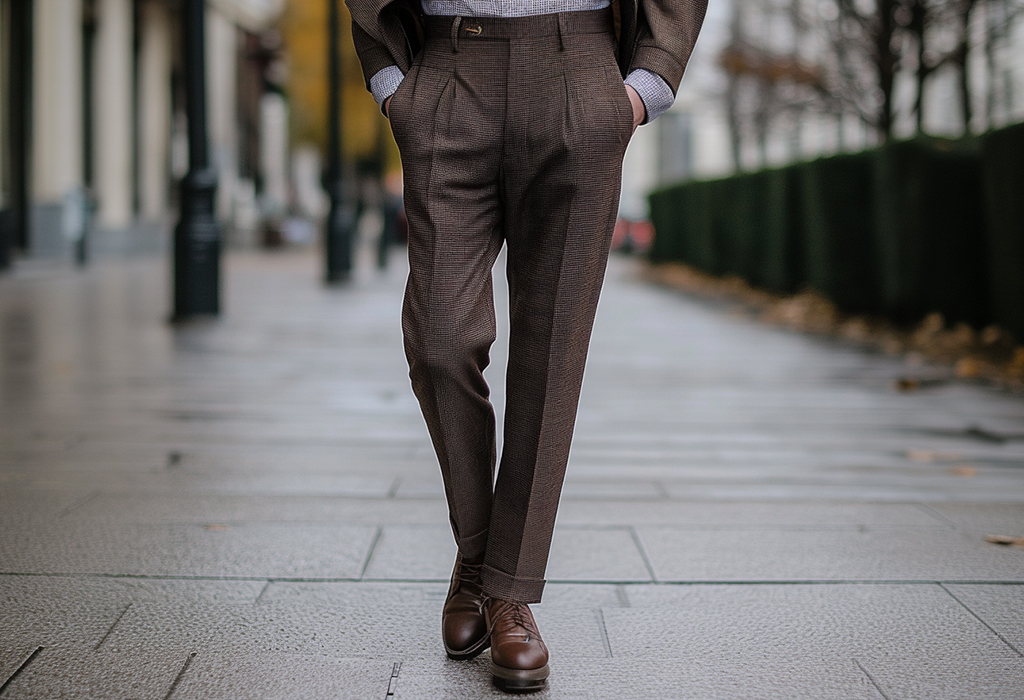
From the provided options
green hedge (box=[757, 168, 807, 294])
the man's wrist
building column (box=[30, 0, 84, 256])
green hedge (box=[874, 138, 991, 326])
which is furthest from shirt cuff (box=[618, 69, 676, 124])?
building column (box=[30, 0, 84, 256])

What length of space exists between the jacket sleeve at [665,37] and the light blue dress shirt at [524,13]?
0.02m

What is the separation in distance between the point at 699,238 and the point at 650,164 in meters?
42.9

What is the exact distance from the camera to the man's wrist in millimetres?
2363

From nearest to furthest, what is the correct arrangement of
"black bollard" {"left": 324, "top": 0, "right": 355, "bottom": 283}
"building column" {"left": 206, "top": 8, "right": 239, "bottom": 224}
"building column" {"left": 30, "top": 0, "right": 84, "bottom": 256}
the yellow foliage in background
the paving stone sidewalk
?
the paving stone sidewalk
"black bollard" {"left": 324, "top": 0, "right": 355, "bottom": 283}
"building column" {"left": 30, "top": 0, "right": 84, "bottom": 256}
"building column" {"left": 206, "top": 8, "right": 239, "bottom": 224}
the yellow foliage in background

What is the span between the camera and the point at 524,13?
7.61 feet

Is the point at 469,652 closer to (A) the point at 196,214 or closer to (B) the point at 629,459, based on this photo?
(B) the point at 629,459

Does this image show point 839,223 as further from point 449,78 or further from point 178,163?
point 178,163

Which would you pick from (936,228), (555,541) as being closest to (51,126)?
(936,228)

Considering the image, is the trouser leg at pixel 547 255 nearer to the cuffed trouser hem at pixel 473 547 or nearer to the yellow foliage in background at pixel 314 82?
the cuffed trouser hem at pixel 473 547

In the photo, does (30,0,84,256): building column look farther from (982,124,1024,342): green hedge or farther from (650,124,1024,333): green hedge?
(982,124,1024,342): green hedge

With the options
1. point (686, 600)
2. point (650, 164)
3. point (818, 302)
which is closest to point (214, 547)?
point (686, 600)

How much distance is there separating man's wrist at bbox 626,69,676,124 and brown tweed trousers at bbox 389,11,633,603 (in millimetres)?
37

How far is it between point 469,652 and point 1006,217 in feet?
18.8

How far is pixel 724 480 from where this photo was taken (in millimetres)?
4250
